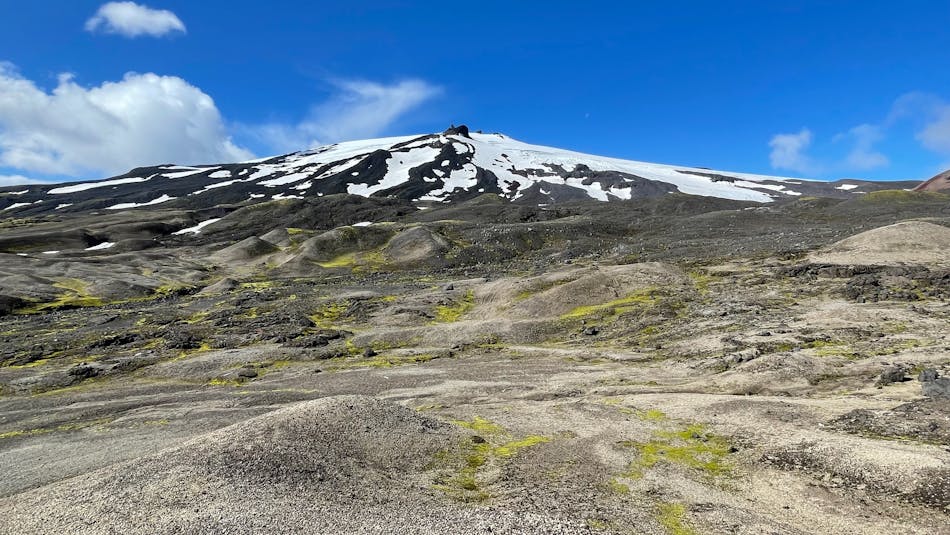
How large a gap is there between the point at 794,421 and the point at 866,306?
2884cm

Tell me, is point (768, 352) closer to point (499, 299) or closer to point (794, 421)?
point (794, 421)

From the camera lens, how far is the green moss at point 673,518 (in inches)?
526

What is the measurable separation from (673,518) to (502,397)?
1691cm

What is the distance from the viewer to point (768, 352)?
34.5 metres

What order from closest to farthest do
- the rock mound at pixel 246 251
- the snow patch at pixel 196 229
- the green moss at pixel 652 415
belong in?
the green moss at pixel 652 415, the rock mound at pixel 246 251, the snow patch at pixel 196 229

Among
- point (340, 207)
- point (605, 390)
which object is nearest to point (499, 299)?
point (605, 390)

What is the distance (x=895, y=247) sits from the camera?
63.2 m

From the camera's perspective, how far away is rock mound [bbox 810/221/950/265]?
195ft

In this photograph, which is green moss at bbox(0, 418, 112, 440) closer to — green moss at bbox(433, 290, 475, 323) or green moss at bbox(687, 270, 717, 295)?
green moss at bbox(433, 290, 475, 323)

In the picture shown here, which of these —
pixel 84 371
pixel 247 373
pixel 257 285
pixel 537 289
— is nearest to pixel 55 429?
pixel 247 373

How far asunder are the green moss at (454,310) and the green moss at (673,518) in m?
43.0

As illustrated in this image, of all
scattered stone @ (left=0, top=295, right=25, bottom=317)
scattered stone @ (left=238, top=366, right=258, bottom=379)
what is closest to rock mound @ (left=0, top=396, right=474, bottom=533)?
scattered stone @ (left=238, top=366, right=258, bottom=379)

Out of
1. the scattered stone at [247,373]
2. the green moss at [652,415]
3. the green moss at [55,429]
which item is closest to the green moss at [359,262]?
the scattered stone at [247,373]

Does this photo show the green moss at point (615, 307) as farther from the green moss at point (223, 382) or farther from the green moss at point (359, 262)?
the green moss at point (359, 262)
